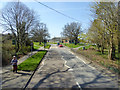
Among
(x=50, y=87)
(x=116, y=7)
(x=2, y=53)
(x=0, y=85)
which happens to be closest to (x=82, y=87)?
(x=50, y=87)

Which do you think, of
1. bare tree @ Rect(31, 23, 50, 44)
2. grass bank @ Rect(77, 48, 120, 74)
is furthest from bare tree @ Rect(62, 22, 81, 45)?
grass bank @ Rect(77, 48, 120, 74)

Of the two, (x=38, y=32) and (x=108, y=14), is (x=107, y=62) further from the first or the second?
(x=38, y=32)

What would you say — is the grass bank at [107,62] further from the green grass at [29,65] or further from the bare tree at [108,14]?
the green grass at [29,65]

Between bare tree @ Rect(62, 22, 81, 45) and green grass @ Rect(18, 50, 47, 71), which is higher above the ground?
bare tree @ Rect(62, 22, 81, 45)

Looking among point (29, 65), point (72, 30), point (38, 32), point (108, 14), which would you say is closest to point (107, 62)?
point (108, 14)

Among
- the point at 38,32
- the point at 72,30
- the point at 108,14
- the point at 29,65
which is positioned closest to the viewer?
the point at 108,14

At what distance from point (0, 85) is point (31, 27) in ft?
57.8

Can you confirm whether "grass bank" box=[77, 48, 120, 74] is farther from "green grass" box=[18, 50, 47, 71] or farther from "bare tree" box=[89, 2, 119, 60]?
"green grass" box=[18, 50, 47, 71]

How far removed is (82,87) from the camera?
6098 millimetres

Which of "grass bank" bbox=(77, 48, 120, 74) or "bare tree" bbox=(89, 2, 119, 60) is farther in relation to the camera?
"bare tree" bbox=(89, 2, 119, 60)

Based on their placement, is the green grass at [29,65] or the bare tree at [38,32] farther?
the bare tree at [38,32]

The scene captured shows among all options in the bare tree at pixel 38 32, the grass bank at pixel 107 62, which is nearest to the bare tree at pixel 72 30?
the bare tree at pixel 38 32

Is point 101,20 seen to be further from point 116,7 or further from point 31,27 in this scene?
→ point 31,27

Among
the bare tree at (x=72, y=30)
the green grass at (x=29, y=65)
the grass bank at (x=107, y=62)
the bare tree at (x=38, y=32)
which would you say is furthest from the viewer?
the bare tree at (x=72, y=30)
